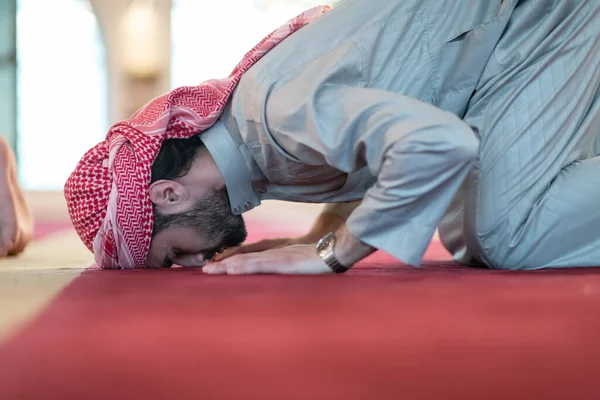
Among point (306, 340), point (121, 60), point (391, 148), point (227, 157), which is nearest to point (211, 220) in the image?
point (227, 157)

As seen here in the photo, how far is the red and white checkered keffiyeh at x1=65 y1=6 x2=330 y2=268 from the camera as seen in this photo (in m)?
1.33

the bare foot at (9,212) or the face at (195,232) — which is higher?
the face at (195,232)

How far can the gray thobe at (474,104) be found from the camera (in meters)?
1.24

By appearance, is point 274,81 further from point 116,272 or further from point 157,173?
point 116,272

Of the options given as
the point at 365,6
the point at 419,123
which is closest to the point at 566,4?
the point at 365,6

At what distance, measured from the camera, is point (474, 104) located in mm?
1440

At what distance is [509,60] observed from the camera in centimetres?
143

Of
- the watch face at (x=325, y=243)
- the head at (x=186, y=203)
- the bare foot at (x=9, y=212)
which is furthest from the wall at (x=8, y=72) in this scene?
the watch face at (x=325, y=243)

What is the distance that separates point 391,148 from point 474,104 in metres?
0.45

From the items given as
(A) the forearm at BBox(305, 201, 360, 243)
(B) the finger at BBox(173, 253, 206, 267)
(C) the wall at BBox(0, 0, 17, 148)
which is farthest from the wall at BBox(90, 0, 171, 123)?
(B) the finger at BBox(173, 253, 206, 267)

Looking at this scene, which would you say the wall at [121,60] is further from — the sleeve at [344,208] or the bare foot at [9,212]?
the sleeve at [344,208]

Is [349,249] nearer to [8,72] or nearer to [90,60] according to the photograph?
[90,60]

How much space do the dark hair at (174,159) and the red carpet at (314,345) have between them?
1.44 feet

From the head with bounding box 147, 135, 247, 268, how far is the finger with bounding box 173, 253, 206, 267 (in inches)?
0.5
